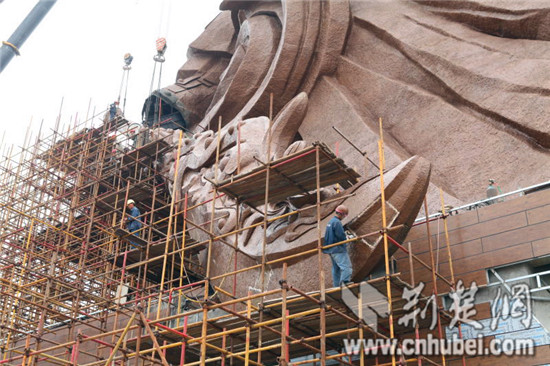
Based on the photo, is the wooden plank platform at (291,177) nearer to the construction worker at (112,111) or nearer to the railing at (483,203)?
the railing at (483,203)

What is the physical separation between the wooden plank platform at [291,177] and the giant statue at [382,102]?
0.69 feet

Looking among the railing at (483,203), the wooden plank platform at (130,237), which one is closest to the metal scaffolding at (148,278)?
the wooden plank platform at (130,237)

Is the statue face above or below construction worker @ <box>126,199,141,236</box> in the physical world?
above

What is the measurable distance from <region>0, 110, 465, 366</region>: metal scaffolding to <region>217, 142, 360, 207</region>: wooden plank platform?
0.02 meters

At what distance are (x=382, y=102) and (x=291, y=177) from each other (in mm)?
3741

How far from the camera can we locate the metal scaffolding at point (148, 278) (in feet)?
25.9

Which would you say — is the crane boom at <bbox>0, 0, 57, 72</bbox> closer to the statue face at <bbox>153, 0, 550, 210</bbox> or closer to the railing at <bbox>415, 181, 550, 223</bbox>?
the statue face at <bbox>153, 0, 550, 210</bbox>

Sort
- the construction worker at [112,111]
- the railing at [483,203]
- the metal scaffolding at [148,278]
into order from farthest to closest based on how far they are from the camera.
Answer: the construction worker at [112,111], the railing at [483,203], the metal scaffolding at [148,278]

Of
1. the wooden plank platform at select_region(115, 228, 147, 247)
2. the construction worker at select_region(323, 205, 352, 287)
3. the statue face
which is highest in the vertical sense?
the statue face

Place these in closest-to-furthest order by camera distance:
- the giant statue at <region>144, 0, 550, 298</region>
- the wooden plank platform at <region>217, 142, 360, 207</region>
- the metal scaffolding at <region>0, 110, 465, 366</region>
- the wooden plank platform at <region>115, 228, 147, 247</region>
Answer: the metal scaffolding at <region>0, 110, 465, 366</region> → the wooden plank platform at <region>217, 142, 360, 207</region> → the giant statue at <region>144, 0, 550, 298</region> → the wooden plank platform at <region>115, 228, 147, 247</region>

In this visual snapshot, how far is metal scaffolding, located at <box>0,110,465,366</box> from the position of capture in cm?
790

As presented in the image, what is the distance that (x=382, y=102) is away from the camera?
1224 centimetres

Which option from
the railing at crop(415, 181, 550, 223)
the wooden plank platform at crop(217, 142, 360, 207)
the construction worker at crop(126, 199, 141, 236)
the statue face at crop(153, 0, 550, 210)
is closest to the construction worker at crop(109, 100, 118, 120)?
the statue face at crop(153, 0, 550, 210)

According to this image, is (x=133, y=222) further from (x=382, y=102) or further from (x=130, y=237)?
(x=382, y=102)
